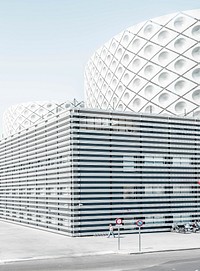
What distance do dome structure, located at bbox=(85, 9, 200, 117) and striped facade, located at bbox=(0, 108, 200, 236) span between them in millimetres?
12598

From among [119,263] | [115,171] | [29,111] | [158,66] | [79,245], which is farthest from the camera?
[29,111]

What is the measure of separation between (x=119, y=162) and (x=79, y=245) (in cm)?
1136

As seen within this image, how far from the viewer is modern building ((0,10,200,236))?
42.1 metres

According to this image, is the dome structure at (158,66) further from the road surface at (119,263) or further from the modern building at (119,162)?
the road surface at (119,263)

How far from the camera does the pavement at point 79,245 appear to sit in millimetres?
29547

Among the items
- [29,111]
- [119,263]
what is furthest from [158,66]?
[29,111]

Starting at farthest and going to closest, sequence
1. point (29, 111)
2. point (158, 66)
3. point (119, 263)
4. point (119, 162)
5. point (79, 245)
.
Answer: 1. point (29, 111)
2. point (158, 66)
3. point (119, 162)
4. point (79, 245)
5. point (119, 263)

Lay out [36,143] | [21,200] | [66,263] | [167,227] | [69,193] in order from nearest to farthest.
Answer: [66,263], [69,193], [167,227], [36,143], [21,200]

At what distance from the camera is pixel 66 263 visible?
85.0 feet

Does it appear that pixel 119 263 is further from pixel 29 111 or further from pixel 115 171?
pixel 29 111

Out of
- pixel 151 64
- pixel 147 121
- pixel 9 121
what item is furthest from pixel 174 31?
pixel 9 121

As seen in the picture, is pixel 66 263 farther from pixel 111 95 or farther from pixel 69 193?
pixel 111 95

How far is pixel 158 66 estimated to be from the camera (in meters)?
61.0

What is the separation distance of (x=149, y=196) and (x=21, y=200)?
19.7 meters
